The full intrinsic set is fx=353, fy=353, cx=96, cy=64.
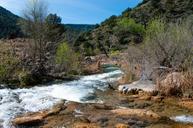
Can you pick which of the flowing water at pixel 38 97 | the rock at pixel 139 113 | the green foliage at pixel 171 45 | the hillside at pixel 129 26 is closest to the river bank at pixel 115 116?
the rock at pixel 139 113

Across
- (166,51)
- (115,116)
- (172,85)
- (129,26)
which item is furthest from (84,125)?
(129,26)

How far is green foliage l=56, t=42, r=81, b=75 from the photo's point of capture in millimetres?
27358

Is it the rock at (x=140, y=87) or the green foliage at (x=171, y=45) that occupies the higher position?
the green foliage at (x=171, y=45)

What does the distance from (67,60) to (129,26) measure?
39.3 metres

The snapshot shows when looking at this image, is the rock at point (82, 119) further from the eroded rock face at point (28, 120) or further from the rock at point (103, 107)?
the rock at point (103, 107)

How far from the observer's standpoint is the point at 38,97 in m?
16.3

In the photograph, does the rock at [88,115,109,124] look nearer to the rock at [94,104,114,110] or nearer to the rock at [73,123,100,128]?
the rock at [73,123,100,128]

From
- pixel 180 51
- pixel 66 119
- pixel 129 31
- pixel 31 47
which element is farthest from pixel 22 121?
pixel 129 31

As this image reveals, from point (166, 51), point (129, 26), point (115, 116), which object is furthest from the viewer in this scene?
point (129, 26)

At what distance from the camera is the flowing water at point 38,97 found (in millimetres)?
13477

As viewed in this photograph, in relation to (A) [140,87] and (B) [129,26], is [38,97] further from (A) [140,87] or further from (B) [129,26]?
(B) [129,26]

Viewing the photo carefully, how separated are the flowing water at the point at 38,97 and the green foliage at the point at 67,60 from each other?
20.0 feet

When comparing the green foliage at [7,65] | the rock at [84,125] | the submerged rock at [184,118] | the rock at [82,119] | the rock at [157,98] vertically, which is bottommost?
the submerged rock at [184,118]

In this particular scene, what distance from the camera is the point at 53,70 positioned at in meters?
25.9
